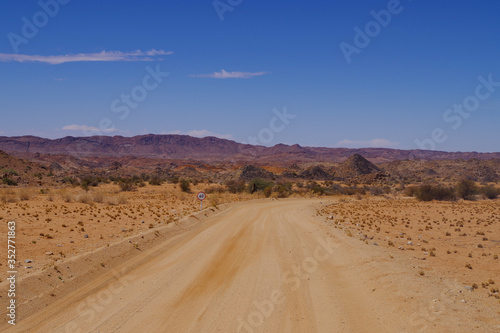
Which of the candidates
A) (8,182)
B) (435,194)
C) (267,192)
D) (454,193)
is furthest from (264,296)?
(8,182)

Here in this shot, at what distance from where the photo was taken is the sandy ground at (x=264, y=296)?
7.16 metres

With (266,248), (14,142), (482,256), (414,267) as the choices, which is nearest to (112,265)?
(266,248)

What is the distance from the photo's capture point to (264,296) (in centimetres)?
876

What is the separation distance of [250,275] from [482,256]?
32.0ft

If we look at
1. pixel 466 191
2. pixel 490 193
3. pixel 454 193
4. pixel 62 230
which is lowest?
pixel 62 230

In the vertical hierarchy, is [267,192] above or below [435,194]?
below

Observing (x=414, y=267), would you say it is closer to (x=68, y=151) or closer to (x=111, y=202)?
(x=111, y=202)

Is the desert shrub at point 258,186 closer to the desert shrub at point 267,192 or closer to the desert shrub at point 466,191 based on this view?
the desert shrub at point 267,192

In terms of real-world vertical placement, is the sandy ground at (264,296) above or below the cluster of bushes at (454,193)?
below

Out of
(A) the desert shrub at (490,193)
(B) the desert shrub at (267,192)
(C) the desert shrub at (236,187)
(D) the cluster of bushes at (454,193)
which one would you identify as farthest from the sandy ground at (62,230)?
(A) the desert shrub at (490,193)

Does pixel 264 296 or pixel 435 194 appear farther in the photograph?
pixel 435 194

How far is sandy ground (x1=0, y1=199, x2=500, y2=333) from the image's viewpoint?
23.5 ft

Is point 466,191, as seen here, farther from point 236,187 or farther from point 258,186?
point 236,187

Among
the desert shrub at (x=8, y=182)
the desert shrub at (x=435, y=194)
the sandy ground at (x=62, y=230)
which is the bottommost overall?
the sandy ground at (x=62, y=230)
